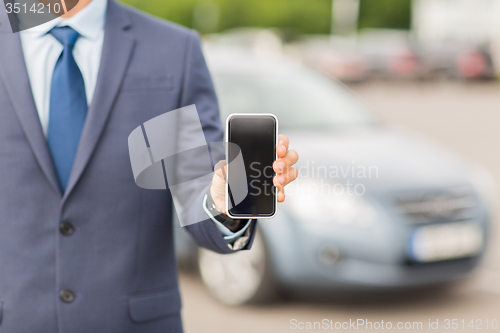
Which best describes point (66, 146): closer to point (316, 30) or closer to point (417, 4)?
point (417, 4)

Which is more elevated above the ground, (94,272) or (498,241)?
(94,272)

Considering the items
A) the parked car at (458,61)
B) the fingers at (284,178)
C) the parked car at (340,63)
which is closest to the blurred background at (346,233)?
the fingers at (284,178)

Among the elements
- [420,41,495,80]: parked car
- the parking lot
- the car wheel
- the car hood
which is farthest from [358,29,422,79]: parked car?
the car wheel

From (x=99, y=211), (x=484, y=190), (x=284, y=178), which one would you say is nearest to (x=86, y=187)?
(x=99, y=211)

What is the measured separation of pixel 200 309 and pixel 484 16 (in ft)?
127

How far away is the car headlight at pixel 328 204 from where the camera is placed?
3.96m

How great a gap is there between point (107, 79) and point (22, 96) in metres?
0.21

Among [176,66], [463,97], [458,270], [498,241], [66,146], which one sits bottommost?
[463,97]

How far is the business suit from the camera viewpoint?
1.59m

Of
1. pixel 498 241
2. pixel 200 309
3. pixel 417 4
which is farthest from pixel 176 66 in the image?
pixel 417 4

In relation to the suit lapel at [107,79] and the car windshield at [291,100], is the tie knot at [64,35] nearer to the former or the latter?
the suit lapel at [107,79]

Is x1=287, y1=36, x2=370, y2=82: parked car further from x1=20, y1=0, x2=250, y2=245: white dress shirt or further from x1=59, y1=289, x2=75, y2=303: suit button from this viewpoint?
x1=59, y1=289, x2=75, y2=303: suit button

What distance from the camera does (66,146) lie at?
5.35 ft

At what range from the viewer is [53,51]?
1692mm
